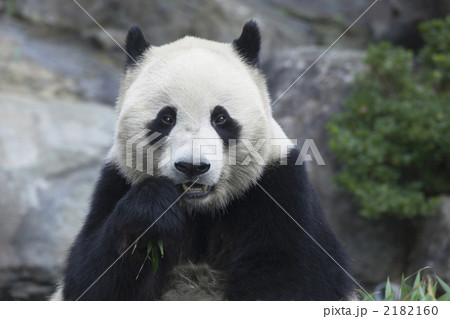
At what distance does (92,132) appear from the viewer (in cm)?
956

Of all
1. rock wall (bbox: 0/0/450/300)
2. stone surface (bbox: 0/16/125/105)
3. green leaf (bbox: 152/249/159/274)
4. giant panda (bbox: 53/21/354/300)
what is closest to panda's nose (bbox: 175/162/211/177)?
giant panda (bbox: 53/21/354/300)

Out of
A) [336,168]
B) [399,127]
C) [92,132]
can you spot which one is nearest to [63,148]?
[92,132]

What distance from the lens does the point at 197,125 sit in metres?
3.79

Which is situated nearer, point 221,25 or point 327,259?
point 327,259

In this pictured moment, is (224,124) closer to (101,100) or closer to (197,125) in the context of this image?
(197,125)

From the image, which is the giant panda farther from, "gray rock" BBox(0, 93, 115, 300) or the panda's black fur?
"gray rock" BBox(0, 93, 115, 300)

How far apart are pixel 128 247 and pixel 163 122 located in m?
0.77

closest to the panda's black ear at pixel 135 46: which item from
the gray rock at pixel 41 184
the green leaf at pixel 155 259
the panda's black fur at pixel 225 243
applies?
the panda's black fur at pixel 225 243

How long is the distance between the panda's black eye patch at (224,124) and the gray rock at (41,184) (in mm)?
4050

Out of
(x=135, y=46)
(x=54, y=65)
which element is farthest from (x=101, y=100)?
(x=135, y=46)

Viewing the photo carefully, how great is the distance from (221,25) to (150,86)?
833cm

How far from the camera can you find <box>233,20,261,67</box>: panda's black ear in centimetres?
441

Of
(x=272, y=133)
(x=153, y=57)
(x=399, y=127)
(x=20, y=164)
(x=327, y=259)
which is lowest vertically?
(x=327, y=259)

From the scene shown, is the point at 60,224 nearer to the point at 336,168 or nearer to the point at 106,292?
the point at 336,168
